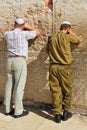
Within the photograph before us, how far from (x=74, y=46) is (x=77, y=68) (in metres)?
0.43

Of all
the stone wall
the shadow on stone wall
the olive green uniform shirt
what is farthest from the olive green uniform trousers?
the shadow on stone wall

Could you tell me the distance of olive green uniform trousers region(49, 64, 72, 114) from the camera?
5609 millimetres

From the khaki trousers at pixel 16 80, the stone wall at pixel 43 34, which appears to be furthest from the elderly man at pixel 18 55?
the stone wall at pixel 43 34

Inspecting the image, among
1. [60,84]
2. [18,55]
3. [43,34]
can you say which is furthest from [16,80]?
[43,34]

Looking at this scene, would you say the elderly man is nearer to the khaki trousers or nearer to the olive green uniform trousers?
the khaki trousers

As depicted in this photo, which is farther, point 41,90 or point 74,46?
point 41,90

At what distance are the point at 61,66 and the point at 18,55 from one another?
2.83 ft

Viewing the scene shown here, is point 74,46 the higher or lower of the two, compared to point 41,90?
higher

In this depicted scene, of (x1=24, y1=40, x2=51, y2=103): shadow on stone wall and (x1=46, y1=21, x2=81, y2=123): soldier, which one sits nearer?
(x1=46, y1=21, x2=81, y2=123): soldier

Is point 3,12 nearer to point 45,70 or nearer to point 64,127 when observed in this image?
point 45,70

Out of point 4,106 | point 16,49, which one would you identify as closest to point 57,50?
point 16,49

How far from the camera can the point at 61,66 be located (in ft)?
18.4

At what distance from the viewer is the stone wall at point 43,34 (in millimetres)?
5719

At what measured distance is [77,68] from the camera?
591 cm
